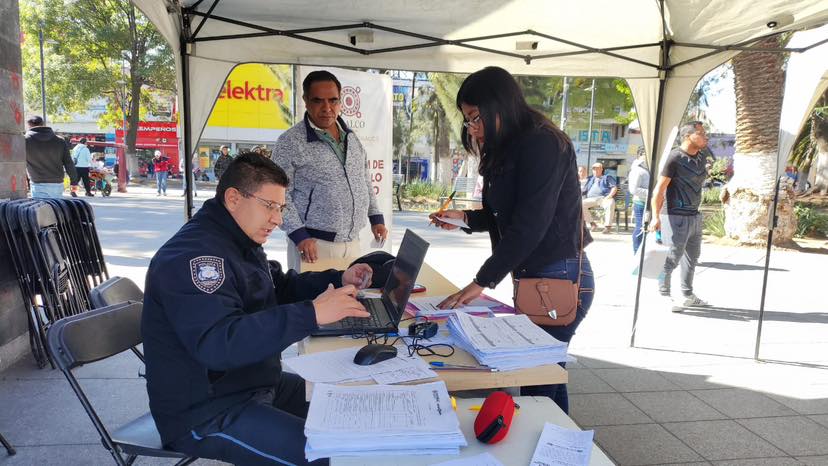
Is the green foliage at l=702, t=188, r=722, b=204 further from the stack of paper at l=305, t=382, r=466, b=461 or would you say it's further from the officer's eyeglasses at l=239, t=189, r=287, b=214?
the stack of paper at l=305, t=382, r=466, b=461

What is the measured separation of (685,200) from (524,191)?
13.4 feet

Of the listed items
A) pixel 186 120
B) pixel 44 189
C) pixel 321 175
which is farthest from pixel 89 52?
pixel 321 175

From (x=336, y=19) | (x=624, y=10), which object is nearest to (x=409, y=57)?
(x=336, y=19)

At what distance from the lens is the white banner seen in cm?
528

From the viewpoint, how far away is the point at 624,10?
3.51 m

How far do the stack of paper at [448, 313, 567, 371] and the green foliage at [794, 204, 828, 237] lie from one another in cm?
1229

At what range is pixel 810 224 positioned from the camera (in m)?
11.4

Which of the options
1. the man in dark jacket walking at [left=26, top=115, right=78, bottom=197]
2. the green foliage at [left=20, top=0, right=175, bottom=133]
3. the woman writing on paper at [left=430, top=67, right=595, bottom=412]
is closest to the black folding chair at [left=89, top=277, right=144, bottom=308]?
the woman writing on paper at [left=430, top=67, right=595, bottom=412]

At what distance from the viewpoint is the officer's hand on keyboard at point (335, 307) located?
135 centimetres

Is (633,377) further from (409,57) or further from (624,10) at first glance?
(409,57)

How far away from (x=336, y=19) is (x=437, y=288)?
2.28 meters

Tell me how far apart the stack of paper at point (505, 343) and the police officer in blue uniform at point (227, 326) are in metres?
0.36

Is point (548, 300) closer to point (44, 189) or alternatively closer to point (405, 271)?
point (405, 271)

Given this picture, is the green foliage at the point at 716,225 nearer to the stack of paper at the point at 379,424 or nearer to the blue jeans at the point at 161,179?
the stack of paper at the point at 379,424
